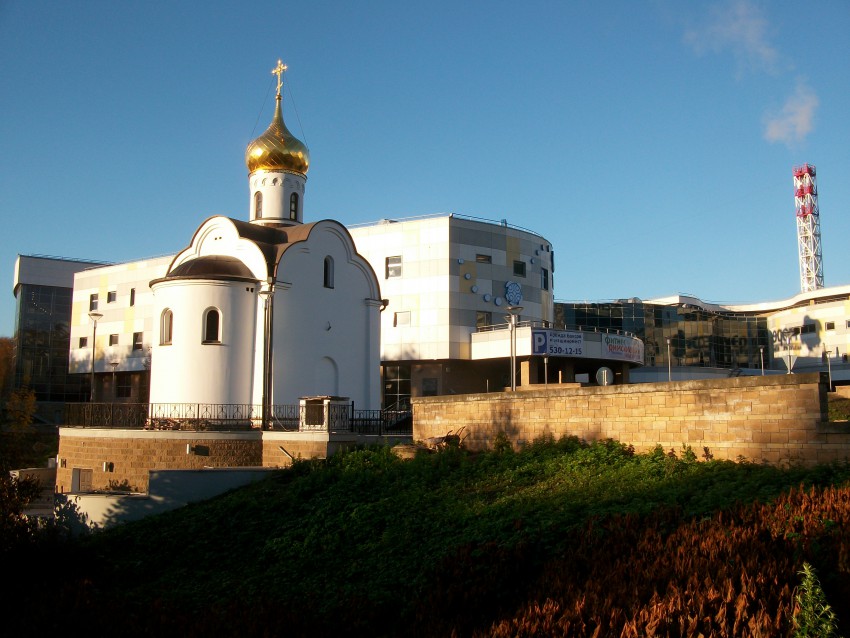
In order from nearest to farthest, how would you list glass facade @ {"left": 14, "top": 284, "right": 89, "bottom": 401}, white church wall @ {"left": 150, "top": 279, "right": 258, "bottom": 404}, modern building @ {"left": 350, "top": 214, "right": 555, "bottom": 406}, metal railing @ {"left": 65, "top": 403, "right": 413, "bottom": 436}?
metal railing @ {"left": 65, "top": 403, "right": 413, "bottom": 436}, white church wall @ {"left": 150, "top": 279, "right": 258, "bottom": 404}, modern building @ {"left": 350, "top": 214, "right": 555, "bottom": 406}, glass facade @ {"left": 14, "top": 284, "right": 89, "bottom": 401}

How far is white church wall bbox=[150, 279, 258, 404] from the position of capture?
2403 cm

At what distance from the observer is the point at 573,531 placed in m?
10.2

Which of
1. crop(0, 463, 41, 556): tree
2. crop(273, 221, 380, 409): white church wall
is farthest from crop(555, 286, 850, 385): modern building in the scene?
crop(0, 463, 41, 556): tree

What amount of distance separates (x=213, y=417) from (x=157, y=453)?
7.16 feet

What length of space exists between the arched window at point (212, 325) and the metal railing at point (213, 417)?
2.08 meters

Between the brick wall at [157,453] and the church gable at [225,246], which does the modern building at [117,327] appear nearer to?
the church gable at [225,246]

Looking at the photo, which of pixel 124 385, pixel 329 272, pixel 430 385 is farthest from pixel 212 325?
pixel 124 385

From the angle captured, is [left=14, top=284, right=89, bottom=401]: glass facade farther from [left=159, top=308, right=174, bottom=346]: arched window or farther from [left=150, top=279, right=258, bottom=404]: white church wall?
[left=150, top=279, right=258, bottom=404]: white church wall

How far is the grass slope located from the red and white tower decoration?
6947cm

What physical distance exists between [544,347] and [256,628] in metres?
29.8

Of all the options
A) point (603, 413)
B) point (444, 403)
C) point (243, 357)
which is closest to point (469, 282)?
point (243, 357)

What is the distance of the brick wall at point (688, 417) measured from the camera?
12.4 meters

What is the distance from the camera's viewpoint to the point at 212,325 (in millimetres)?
24625

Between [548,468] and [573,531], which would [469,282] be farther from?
[573,531]
